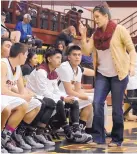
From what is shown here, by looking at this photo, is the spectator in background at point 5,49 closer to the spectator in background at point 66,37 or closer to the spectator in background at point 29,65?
the spectator in background at point 29,65

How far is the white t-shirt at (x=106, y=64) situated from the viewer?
4.49 m

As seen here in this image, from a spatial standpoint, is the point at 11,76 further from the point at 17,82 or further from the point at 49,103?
the point at 49,103

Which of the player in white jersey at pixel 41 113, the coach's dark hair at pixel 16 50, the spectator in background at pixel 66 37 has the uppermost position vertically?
the spectator in background at pixel 66 37

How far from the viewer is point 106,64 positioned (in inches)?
178

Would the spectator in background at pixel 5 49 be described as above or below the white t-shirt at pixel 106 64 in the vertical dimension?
above

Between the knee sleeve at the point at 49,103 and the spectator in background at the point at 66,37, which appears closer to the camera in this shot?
the knee sleeve at the point at 49,103

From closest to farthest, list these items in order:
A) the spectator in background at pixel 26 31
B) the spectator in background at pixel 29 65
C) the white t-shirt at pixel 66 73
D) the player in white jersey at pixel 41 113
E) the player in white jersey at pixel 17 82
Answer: the player in white jersey at pixel 17 82, the player in white jersey at pixel 41 113, the white t-shirt at pixel 66 73, the spectator in background at pixel 29 65, the spectator in background at pixel 26 31

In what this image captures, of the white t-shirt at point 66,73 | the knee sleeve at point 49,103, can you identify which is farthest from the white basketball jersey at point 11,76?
the white t-shirt at point 66,73

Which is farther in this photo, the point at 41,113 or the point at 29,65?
the point at 29,65

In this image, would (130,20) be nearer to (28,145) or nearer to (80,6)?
(80,6)

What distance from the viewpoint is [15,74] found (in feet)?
14.1

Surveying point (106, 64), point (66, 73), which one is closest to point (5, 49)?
point (66, 73)

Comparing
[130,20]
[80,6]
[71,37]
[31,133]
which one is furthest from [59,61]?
[130,20]

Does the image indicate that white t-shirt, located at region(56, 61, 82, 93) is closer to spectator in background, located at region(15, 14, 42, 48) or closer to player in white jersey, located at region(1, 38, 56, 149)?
player in white jersey, located at region(1, 38, 56, 149)
